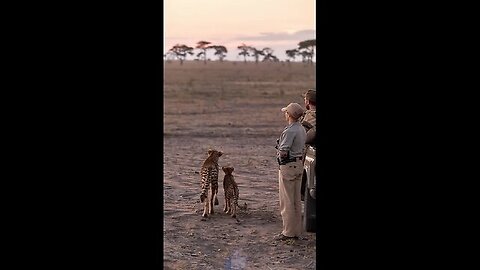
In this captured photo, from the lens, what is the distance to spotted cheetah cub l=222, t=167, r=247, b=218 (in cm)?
703

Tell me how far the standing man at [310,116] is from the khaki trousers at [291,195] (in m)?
0.24

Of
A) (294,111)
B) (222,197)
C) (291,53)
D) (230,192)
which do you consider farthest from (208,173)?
(291,53)

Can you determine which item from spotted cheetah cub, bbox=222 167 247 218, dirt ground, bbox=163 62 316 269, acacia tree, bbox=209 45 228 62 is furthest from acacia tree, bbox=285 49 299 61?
spotted cheetah cub, bbox=222 167 247 218

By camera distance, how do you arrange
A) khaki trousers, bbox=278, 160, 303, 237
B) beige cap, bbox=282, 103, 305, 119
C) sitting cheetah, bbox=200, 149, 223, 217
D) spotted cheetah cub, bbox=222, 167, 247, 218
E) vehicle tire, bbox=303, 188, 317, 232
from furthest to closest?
sitting cheetah, bbox=200, 149, 223, 217, spotted cheetah cub, bbox=222, 167, 247, 218, vehicle tire, bbox=303, 188, 317, 232, khaki trousers, bbox=278, 160, 303, 237, beige cap, bbox=282, 103, 305, 119

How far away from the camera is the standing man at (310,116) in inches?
236

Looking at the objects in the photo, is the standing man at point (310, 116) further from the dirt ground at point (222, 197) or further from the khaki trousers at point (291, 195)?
the dirt ground at point (222, 197)

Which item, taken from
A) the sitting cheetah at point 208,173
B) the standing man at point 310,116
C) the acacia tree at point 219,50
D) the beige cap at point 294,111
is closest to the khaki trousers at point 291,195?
the standing man at point 310,116

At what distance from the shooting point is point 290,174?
5.93 metres

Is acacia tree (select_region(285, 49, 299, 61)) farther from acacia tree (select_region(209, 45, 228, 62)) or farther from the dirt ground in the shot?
the dirt ground
